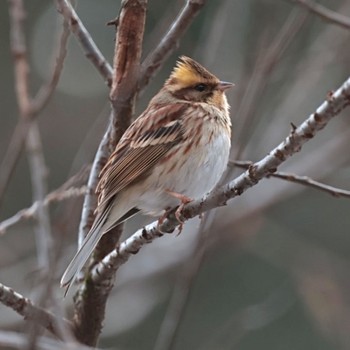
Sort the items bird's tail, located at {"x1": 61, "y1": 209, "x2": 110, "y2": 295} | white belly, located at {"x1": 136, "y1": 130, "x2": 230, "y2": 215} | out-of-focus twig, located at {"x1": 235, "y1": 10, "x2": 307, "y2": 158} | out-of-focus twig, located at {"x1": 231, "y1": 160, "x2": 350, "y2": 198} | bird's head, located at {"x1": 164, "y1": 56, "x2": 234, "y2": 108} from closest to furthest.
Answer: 1. out-of-focus twig, located at {"x1": 235, "y1": 10, "x2": 307, "y2": 158}
2. out-of-focus twig, located at {"x1": 231, "y1": 160, "x2": 350, "y2": 198}
3. bird's tail, located at {"x1": 61, "y1": 209, "x2": 110, "y2": 295}
4. white belly, located at {"x1": 136, "y1": 130, "x2": 230, "y2": 215}
5. bird's head, located at {"x1": 164, "y1": 56, "x2": 234, "y2": 108}

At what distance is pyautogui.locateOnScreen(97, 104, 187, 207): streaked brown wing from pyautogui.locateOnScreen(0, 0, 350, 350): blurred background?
0.91ft

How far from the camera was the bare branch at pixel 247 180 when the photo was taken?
275 cm

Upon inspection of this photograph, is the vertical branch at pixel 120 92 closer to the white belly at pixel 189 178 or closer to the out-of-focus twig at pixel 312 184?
the white belly at pixel 189 178

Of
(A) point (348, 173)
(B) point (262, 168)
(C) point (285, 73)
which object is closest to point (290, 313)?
(A) point (348, 173)

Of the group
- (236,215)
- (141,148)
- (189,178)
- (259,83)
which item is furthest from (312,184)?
(236,215)

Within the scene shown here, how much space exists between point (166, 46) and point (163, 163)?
0.56 meters

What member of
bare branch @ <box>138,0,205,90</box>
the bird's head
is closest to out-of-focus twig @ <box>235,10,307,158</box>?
bare branch @ <box>138,0,205,90</box>

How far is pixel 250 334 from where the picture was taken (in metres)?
8.17

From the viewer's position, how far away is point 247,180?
3105 mm

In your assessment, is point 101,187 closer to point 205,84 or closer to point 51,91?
point 205,84

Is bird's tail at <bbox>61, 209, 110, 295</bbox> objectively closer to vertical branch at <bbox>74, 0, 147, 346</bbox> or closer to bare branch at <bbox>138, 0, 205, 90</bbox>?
vertical branch at <bbox>74, 0, 147, 346</bbox>

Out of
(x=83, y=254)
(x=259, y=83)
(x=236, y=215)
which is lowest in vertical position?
(x=259, y=83)

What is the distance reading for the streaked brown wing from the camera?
4156 millimetres

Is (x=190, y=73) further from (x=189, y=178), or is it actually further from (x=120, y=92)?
(x=120, y=92)
